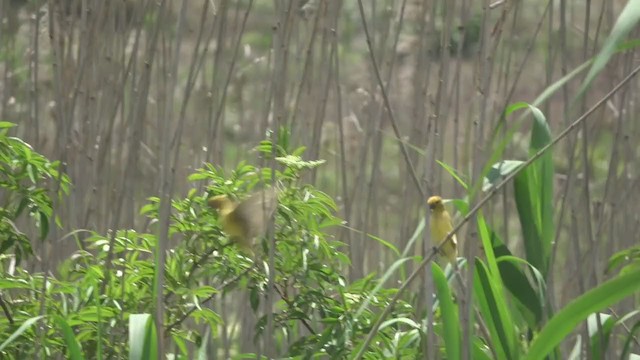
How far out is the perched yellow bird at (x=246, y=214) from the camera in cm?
150

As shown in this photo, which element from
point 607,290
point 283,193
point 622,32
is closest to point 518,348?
point 607,290

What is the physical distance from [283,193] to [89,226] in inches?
29.0

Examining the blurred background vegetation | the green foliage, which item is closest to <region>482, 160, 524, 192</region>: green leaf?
the blurred background vegetation

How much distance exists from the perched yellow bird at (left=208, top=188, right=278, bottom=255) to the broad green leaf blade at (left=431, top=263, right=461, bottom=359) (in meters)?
0.24

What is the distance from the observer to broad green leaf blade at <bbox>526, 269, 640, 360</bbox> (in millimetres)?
1350

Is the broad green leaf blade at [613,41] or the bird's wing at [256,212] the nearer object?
the broad green leaf blade at [613,41]

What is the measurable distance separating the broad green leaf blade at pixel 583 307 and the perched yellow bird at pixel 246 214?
40cm

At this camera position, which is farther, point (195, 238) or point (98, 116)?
point (98, 116)

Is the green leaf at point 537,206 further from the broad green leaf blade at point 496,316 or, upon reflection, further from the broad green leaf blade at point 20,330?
the broad green leaf blade at point 20,330

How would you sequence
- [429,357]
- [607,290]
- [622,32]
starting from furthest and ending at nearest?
[429,357], [607,290], [622,32]

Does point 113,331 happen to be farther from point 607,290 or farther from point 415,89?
point 415,89

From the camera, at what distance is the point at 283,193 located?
1628 millimetres

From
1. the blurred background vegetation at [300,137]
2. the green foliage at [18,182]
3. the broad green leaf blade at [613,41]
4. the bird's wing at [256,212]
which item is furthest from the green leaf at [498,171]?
the green foliage at [18,182]

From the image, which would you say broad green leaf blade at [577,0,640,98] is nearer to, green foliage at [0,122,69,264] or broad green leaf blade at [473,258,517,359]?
broad green leaf blade at [473,258,517,359]
